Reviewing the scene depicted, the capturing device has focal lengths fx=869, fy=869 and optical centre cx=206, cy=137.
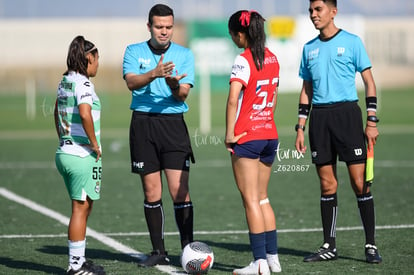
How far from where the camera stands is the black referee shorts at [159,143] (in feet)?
26.5

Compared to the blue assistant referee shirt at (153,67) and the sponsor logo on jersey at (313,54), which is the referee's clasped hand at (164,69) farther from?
the sponsor logo on jersey at (313,54)

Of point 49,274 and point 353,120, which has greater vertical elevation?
point 353,120

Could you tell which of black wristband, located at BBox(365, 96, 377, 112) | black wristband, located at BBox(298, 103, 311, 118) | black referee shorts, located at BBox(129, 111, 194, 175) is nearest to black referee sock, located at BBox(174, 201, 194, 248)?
black referee shorts, located at BBox(129, 111, 194, 175)

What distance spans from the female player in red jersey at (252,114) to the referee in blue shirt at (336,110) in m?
0.85

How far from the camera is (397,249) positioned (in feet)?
28.0

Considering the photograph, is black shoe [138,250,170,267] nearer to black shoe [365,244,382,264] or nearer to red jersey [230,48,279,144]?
red jersey [230,48,279,144]

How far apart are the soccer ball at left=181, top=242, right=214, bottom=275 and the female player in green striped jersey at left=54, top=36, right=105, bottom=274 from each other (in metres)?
0.73

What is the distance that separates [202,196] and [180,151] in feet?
15.2

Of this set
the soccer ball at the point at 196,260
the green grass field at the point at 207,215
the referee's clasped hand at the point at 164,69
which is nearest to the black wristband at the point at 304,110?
the green grass field at the point at 207,215

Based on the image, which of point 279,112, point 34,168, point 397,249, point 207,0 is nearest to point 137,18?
point 207,0

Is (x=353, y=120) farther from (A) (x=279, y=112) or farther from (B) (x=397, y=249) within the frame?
(A) (x=279, y=112)

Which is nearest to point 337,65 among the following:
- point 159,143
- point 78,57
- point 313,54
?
point 313,54

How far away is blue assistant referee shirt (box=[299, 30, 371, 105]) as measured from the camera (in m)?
8.02

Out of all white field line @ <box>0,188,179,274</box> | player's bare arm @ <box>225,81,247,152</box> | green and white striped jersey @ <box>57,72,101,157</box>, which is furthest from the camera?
white field line @ <box>0,188,179,274</box>
